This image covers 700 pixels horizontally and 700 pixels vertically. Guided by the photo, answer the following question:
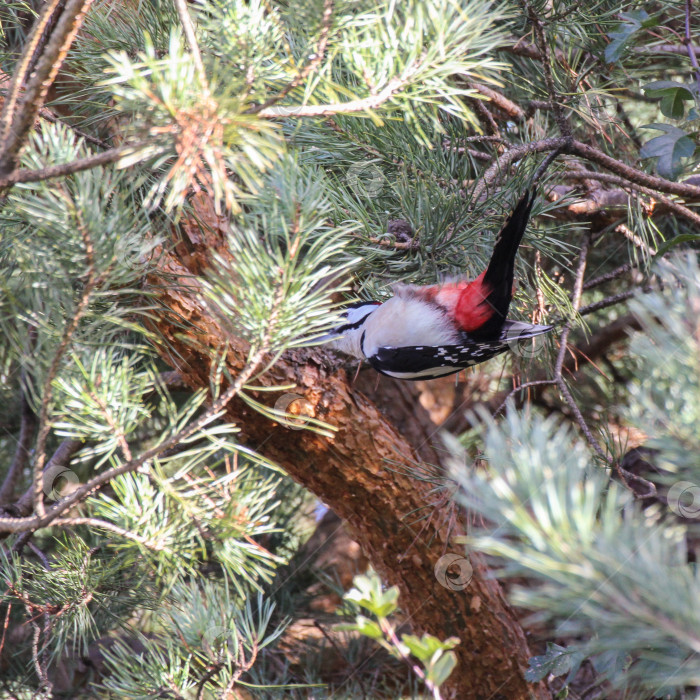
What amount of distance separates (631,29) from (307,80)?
639mm

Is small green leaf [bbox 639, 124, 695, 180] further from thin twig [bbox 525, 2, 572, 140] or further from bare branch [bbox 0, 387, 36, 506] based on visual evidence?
bare branch [bbox 0, 387, 36, 506]

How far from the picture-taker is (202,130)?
46 cm

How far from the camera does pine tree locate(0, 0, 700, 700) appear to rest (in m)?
0.41

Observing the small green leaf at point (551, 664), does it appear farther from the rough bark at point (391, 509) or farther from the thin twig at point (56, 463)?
the thin twig at point (56, 463)

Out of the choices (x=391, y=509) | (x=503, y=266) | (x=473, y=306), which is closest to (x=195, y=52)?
(x=503, y=266)

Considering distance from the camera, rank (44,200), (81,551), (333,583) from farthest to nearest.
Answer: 1. (333,583)
2. (81,551)
3. (44,200)

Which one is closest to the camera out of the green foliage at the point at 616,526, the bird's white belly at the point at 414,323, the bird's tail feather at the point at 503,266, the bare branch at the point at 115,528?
the green foliage at the point at 616,526

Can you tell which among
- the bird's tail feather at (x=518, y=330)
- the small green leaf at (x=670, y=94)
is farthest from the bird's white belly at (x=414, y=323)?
the small green leaf at (x=670, y=94)

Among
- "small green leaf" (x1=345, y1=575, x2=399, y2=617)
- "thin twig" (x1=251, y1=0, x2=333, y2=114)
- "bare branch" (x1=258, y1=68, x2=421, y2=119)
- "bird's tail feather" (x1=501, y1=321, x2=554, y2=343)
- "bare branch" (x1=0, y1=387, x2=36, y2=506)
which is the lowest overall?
"bare branch" (x1=0, y1=387, x2=36, y2=506)

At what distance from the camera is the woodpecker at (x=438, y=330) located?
3.54ft

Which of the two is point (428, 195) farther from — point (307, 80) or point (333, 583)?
point (333, 583)

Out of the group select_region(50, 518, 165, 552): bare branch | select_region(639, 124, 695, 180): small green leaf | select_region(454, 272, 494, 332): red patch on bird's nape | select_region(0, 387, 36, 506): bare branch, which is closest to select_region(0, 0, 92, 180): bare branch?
select_region(50, 518, 165, 552): bare branch

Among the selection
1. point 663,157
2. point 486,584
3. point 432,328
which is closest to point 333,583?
point 486,584

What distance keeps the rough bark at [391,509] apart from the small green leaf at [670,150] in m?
0.65
